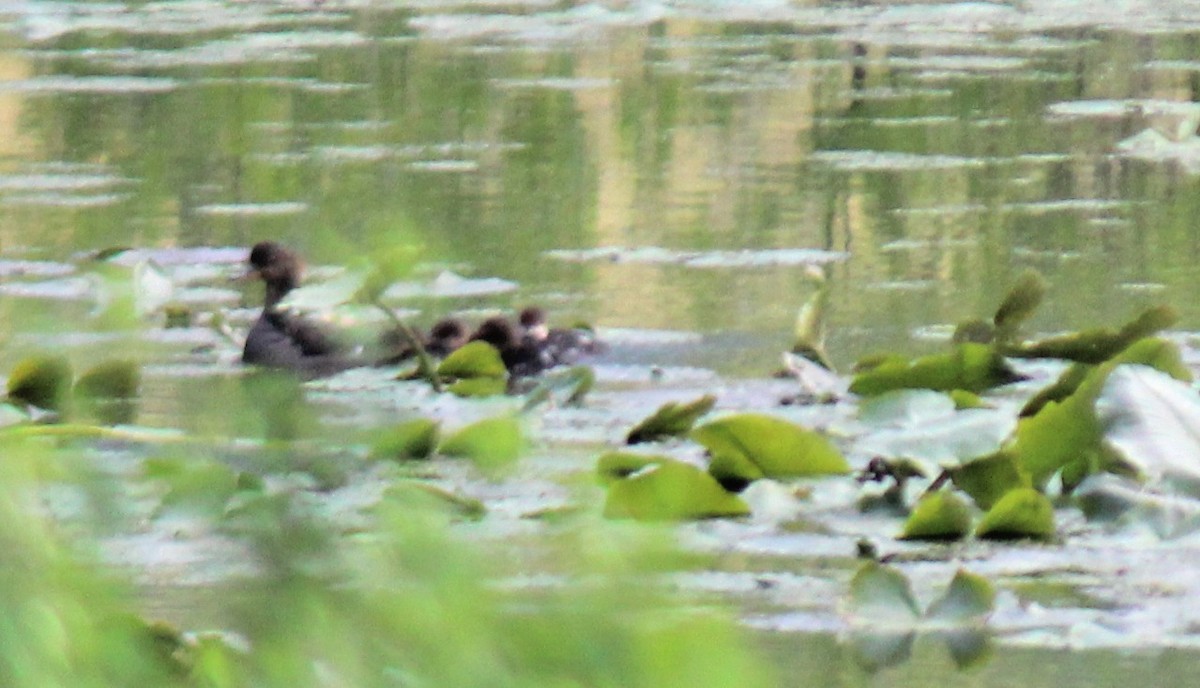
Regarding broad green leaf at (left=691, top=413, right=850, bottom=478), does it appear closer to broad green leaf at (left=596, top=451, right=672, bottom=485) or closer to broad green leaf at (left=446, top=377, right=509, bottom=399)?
broad green leaf at (left=596, top=451, right=672, bottom=485)

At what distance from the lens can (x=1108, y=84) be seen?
815 centimetres

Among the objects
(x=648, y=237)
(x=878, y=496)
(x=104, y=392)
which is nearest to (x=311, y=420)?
(x=878, y=496)

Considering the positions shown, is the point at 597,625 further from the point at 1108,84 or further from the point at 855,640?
the point at 1108,84

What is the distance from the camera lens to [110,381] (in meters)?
3.57

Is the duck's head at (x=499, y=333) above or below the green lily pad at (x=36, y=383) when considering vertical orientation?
below

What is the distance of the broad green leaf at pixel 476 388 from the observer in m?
3.84

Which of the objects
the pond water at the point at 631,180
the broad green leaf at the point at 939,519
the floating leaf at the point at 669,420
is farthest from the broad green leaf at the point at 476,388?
the broad green leaf at the point at 939,519

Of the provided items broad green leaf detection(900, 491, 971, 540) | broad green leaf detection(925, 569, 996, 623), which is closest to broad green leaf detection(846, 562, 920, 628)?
broad green leaf detection(925, 569, 996, 623)

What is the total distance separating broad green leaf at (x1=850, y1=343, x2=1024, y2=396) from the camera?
352cm

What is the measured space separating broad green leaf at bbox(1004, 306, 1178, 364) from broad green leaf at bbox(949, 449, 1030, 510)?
Answer: 1.69 feet

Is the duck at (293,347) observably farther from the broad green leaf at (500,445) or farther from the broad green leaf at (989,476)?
the broad green leaf at (500,445)

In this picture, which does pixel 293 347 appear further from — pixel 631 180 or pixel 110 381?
pixel 631 180

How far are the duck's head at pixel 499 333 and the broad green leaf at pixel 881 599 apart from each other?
61.3 inches

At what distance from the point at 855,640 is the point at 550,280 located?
2483mm
